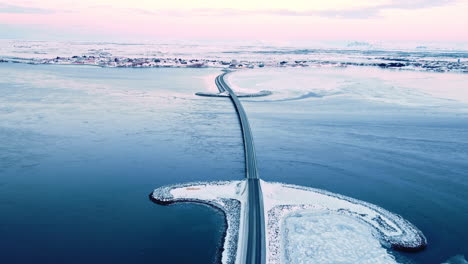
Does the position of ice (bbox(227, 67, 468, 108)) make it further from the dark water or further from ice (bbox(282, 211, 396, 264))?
ice (bbox(282, 211, 396, 264))

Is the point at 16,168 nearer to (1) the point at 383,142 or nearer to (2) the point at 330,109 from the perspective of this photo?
(1) the point at 383,142

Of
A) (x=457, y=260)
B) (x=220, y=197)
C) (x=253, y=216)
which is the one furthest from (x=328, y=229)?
(x=220, y=197)

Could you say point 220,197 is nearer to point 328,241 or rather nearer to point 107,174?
point 328,241

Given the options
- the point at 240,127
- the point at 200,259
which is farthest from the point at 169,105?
the point at 200,259

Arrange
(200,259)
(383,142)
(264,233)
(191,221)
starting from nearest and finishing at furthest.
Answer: (200,259), (264,233), (191,221), (383,142)

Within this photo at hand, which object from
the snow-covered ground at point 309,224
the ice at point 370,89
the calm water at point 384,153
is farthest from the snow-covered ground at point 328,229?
the ice at point 370,89

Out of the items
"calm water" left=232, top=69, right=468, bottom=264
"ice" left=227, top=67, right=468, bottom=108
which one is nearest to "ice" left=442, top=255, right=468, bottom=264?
"calm water" left=232, top=69, right=468, bottom=264
